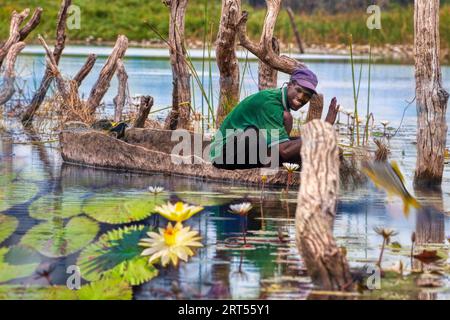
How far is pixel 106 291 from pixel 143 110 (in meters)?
6.15

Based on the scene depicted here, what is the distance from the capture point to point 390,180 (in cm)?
1066

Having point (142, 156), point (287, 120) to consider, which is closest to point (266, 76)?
point (142, 156)

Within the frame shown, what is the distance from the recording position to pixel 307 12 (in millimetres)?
41625

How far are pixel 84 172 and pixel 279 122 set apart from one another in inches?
97.2

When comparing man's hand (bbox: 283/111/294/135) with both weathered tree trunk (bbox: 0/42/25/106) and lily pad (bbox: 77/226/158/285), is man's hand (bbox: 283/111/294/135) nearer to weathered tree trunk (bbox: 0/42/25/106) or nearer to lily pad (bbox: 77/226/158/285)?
lily pad (bbox: 77/226/158/285)

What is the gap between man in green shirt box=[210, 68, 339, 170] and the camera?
1072 centimetres

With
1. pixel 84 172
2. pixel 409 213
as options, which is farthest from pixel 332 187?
pixel 84 172

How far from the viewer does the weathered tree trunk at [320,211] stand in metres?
6.86

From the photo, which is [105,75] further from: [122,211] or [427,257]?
[427,257]

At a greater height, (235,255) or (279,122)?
(279,122)

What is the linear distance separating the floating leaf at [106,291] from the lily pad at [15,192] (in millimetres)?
2751

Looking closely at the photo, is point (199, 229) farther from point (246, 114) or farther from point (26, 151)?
point (26, 151)

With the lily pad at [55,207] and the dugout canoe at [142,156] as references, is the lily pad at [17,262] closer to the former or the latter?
the lily pad at [55,207]
